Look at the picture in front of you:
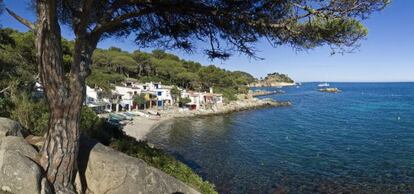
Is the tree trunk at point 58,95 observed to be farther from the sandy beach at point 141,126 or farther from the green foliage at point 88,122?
the sandy beach at point 141,126

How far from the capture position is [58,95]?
5.42m

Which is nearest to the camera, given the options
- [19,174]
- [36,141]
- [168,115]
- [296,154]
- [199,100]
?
[19,174]

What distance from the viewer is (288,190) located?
16938mm

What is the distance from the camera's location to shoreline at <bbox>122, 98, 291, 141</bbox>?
1337 inches

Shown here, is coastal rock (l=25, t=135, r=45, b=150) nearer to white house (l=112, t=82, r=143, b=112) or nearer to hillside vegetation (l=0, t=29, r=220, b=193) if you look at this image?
hillside vegetation (l=0, t=29, r=220, b=193)

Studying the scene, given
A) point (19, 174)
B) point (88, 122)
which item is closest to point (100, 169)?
point (19, 174)

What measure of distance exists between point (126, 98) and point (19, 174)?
46.0 meters

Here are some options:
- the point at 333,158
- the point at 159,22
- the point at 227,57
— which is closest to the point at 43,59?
the point at 159,22

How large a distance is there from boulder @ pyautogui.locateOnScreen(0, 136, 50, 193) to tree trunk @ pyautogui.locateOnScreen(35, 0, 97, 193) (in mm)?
262

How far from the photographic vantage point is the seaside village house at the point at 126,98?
44781mm

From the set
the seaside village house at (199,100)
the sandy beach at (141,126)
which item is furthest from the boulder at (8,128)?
the seaside village house at (199,100)

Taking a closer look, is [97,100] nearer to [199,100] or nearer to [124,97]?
[124,97]

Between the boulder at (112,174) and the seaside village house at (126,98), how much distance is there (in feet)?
121

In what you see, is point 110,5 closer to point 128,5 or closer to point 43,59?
point 128,5
